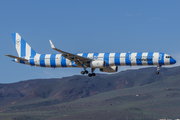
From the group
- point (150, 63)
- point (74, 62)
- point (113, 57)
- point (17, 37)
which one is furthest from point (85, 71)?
point (17, 37)

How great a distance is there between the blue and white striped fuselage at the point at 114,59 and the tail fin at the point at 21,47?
9.81ft

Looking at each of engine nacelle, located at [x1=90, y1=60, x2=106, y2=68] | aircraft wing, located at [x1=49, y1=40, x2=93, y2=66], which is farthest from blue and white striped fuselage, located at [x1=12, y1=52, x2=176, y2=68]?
aircraft wing, located at [x1=49, y1=40, x2=93, y2=66]

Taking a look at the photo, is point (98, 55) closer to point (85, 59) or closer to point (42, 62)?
point (85, 59)

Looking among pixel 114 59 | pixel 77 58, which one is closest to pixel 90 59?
pixel 77 58

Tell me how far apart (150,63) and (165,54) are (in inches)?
165

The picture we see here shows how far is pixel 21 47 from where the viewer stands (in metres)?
88.5

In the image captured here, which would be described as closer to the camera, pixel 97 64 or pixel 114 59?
pixel 114 59

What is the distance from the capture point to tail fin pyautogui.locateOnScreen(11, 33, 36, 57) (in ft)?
286

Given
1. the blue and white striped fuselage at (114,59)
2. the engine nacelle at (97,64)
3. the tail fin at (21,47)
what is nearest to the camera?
the blue and white striped fuselage at (114,59)

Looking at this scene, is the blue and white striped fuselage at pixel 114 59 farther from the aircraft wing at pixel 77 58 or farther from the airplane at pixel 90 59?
the aircraft wing at pixel 77 58

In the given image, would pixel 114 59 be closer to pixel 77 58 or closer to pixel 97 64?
pixel 97 64

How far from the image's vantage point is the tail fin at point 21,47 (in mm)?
87250

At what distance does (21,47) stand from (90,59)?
24.4m

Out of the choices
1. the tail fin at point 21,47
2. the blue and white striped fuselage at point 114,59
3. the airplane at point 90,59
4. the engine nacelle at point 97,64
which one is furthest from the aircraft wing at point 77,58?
the tail fin at point 21,47
